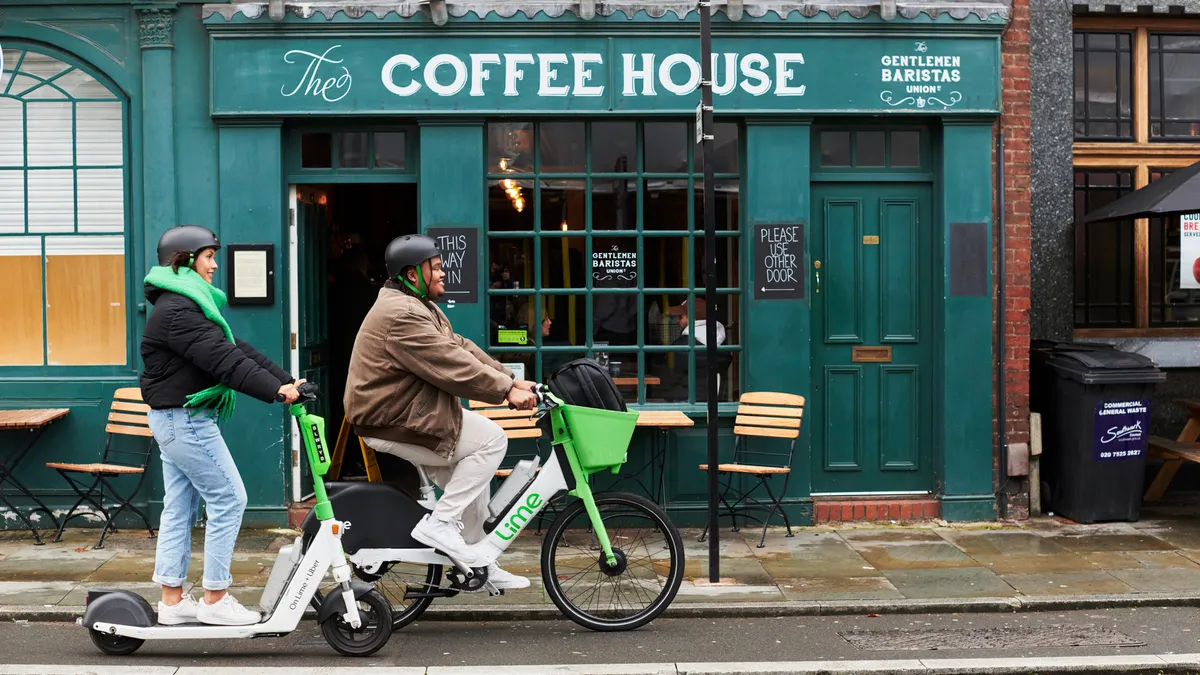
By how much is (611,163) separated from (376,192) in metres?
2.99

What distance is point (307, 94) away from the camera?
9.07 metres

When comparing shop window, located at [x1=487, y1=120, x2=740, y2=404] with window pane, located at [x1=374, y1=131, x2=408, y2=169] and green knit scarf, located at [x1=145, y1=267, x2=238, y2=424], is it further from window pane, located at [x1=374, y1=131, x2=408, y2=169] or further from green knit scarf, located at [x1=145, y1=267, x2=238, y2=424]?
green knit scarf, located at [x1=145, y1=267, x2=238, y2=424]

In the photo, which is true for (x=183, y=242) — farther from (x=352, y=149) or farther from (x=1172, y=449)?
(x=1172, y=449)

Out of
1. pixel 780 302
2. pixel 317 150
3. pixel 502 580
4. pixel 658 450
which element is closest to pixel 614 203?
pixel 780 302

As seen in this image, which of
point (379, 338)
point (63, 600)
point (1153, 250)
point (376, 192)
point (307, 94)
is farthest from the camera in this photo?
point (376, 192)

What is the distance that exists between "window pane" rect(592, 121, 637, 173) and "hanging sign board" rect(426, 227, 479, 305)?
109 cm

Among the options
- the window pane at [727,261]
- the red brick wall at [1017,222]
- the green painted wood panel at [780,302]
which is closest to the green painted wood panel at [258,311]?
the green painted wood panel at [780,302]

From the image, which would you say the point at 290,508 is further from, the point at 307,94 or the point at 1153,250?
the point at 1153,250

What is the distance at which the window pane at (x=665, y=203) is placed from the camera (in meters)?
→ 9.38

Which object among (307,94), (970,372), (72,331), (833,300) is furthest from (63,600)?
(970,372)

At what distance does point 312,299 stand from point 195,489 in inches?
157

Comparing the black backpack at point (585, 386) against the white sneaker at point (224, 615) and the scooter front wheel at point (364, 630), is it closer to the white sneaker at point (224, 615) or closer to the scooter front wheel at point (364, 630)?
the scooter front wheel at point (364, 630)

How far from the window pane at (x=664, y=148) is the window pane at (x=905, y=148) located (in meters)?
1.63

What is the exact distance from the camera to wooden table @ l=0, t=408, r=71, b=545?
8.84 metres
